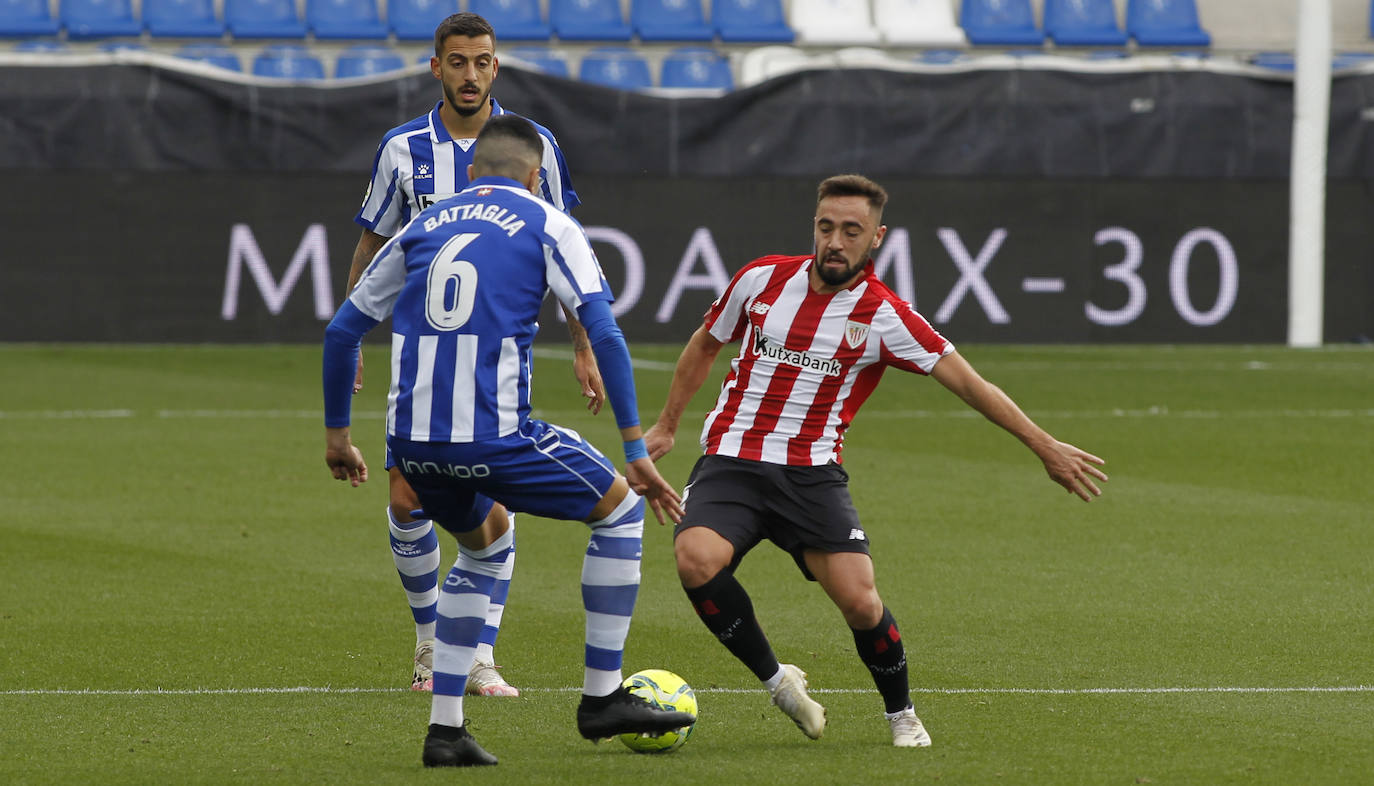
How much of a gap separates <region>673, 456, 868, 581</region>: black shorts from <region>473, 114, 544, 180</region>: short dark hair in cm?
114

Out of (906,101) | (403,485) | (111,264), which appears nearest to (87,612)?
(403,485)

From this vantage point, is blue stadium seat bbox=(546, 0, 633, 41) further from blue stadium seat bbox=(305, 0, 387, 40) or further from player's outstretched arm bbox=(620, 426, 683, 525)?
player's outstretched arm bbox=(620, 426, 683, 525)

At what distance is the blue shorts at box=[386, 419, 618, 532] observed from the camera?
15.8 feet

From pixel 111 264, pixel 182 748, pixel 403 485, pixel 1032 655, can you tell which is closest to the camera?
pixel 182 748

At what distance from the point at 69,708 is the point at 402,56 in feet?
60.7

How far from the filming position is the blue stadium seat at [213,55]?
2294 cm

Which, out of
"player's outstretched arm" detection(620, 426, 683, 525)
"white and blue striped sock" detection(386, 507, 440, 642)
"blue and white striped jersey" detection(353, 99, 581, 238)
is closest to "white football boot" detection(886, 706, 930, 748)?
"player's outstretched arm" detection(620, 426, 683, 525)

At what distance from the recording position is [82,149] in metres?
19.3

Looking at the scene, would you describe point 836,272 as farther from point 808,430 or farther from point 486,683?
point 486,683

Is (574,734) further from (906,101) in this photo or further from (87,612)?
(906,101)

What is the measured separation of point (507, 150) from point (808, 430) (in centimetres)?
128

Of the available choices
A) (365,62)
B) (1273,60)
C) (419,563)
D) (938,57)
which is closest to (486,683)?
(419,563)

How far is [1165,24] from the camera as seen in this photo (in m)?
25.2

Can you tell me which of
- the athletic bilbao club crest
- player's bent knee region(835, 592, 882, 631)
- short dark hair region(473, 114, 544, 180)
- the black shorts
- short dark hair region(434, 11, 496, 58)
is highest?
short dark hair region(434, 11, 496, 58)
